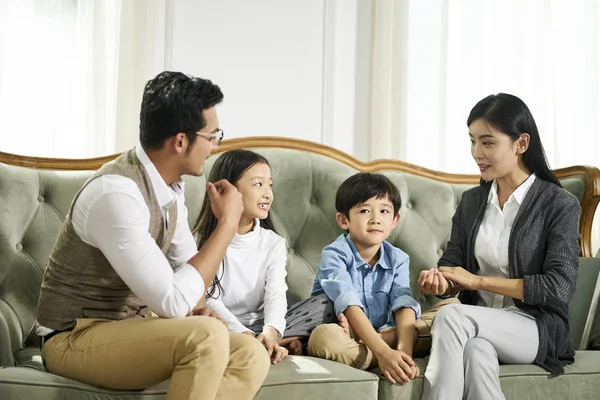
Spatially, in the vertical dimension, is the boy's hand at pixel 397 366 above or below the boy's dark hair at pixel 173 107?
below

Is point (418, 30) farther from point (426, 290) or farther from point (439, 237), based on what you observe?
point (426, 290)

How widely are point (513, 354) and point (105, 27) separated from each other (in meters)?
2.06

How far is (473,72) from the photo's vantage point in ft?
11.3

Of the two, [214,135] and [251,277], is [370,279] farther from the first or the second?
[214,135]

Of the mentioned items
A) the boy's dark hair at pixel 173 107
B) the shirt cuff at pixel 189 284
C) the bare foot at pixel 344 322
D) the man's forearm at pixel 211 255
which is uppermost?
A: the boy's dark hair at pixel 173 107

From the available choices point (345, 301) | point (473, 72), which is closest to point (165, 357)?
point (345, 301)

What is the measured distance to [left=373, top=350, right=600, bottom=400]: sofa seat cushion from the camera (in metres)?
1.92

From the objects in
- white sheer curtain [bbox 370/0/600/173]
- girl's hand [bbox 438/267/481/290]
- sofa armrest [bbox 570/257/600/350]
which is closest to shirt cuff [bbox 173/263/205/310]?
girl's hand [bbox 438/267/481/290]

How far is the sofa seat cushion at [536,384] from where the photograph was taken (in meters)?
1.92

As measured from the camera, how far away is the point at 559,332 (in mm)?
2115

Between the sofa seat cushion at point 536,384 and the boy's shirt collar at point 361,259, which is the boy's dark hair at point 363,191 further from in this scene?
the sofa seat cushion at point 536,384

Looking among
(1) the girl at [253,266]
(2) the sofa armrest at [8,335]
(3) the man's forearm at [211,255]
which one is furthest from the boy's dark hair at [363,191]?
(2) the sofa armrest at [8,335]

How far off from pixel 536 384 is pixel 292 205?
968mm

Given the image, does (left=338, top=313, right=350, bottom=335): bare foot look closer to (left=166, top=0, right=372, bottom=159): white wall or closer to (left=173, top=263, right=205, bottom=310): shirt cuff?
(left=173, top=263, right=205, bottom=310): shirt cuff
